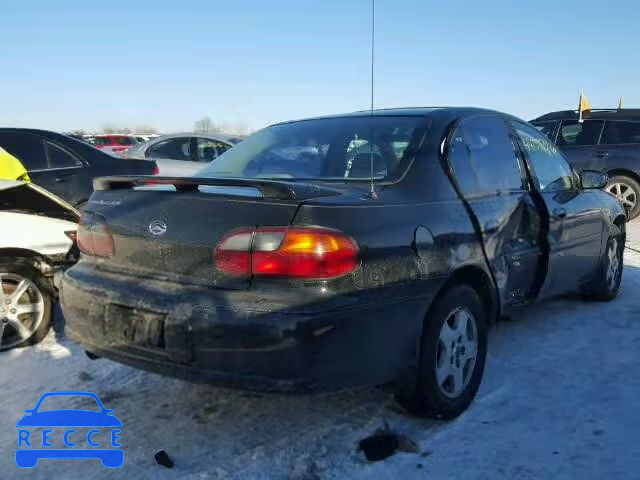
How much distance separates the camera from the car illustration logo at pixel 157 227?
2.58 m

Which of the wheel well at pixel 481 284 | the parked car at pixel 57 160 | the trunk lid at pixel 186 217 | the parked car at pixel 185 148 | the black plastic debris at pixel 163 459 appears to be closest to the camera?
the trunk lid at pixel 186 217

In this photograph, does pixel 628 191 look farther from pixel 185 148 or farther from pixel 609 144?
pixel 185 148

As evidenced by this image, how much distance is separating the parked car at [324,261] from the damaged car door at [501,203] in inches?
0.5

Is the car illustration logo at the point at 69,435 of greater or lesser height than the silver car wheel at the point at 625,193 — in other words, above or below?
below

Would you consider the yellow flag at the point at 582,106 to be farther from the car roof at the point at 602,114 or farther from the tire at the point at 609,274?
the tire at the point at 609,274

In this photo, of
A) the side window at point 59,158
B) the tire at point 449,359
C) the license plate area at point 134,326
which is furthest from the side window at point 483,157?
the side window at point 59,158

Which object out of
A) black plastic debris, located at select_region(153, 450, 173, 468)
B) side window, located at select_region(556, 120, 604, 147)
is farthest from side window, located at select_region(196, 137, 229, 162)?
black plastic debris, located at select_region(153, 450, 173, 468)

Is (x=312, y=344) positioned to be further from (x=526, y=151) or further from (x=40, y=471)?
(x=526, y=151)

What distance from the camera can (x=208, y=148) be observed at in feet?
34.8

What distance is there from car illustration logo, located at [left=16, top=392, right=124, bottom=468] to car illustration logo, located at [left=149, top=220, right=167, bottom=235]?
0.98 meters

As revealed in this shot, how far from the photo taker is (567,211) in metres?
4.06

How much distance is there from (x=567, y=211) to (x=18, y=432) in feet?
11.5

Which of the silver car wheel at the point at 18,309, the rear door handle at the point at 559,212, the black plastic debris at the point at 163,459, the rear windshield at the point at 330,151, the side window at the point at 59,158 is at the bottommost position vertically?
the black plastic debris at the point at 163,459

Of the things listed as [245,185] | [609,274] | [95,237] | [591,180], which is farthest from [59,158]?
[609,274]
